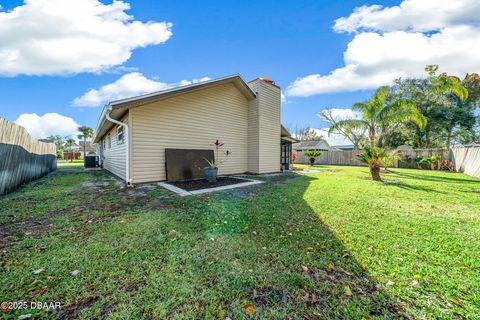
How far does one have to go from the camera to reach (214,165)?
7938 mm

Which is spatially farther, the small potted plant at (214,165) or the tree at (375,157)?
the tree at (375,157)

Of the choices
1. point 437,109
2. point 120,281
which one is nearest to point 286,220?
point 120,281

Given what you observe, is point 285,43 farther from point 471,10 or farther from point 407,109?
point 407,109

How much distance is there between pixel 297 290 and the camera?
1.77 metres

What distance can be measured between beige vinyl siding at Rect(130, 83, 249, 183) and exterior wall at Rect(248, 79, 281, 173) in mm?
485

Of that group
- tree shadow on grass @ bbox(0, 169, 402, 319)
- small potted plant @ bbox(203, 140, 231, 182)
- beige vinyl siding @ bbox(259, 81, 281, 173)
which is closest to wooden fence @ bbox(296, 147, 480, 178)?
beige vinyl siding @ bbox(259, 81, 281, 173)

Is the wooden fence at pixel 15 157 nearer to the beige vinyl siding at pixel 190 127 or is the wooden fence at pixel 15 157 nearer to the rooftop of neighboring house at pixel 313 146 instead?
the beige vinyl siding at pixel 190 127

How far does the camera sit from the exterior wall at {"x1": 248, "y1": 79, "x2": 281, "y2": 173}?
31.5ft

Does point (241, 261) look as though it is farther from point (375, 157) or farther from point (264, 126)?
point (375, 157)

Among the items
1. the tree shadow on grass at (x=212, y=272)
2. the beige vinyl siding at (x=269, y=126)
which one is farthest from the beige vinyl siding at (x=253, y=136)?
the tree shadow on grass at (x=212, y=272)

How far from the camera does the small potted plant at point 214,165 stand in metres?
7.21

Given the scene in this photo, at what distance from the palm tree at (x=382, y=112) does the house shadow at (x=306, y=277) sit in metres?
12.4

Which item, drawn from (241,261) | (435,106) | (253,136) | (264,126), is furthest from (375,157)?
(435,106)

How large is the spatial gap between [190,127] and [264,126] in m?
3.84
